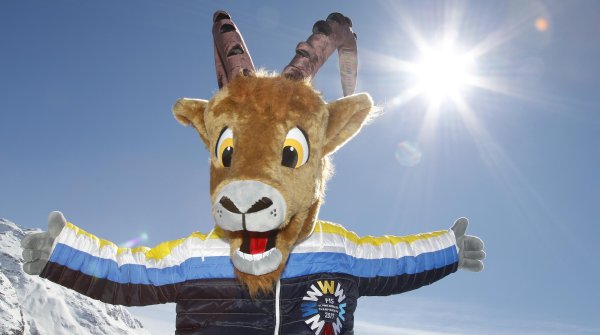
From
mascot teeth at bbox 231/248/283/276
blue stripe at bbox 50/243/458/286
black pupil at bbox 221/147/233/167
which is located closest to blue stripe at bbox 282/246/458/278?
blue stripe at bbox 50/243/458/286

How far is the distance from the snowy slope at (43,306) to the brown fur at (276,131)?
475 feet

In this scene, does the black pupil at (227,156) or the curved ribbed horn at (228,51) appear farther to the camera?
the curved ribbed horn at (228,51)

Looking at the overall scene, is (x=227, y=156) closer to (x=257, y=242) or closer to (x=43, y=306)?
(x=257, y=242)

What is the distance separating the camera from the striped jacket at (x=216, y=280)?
402 cm

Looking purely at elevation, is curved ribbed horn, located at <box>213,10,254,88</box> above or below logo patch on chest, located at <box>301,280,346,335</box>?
above

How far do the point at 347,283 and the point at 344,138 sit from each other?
48.8 inches

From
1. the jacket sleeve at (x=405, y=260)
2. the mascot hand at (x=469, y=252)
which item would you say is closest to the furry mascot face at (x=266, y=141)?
the jacket sleeve at (x=405, y=260)

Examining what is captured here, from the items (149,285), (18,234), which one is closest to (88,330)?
(18,234)

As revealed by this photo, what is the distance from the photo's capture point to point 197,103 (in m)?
3.99

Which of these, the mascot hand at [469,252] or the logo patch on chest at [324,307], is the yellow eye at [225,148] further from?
the mascot hand at [469,252]

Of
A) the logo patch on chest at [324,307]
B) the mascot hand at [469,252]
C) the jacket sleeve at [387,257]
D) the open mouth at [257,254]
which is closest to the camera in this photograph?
the open mouth at [257,254]

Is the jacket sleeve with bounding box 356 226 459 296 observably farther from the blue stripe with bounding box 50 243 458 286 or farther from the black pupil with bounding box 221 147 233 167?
the black pupil with bounding box 221 147 233 167

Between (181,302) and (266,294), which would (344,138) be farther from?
(181,302)

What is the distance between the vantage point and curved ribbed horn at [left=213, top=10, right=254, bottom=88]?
3.90 metres
